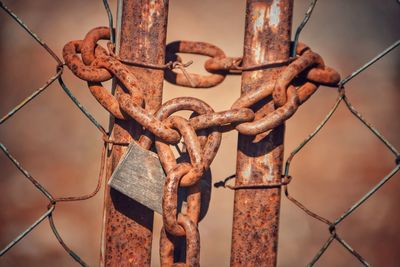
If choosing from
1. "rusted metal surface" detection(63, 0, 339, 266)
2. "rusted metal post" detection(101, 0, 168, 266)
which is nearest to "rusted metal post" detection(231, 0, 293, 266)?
"rusted metal surface" detection(63, 0, 339, 266)

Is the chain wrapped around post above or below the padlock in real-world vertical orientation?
above

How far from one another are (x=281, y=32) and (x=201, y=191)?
0.93 ft

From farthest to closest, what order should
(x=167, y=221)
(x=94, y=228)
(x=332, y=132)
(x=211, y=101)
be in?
(x=332, y=132), (x=211, y=101), (x=94, y=228), (x=167, y=221)

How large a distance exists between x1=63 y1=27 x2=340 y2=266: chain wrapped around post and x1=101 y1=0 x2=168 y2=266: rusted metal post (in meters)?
0.02

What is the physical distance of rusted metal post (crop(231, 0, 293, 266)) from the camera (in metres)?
0.70

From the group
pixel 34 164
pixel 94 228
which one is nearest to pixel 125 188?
pixel 94 228

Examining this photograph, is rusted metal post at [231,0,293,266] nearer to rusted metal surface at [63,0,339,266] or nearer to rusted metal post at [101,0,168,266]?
rusted metal surface at [63,0,339,266]

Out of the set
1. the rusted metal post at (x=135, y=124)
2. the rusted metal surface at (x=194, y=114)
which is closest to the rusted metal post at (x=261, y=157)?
the rusted metal surface at (x=194, y=114)

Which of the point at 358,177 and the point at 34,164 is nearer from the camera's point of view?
the point at 34,164

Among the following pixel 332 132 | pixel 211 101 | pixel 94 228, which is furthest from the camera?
pixel 332 132

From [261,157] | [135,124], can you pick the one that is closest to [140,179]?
[135,124]

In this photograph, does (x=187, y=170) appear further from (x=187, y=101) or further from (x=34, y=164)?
(x=34, y=164)

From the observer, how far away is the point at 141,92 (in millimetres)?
680

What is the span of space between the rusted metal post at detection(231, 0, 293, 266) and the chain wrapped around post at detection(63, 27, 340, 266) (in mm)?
22
